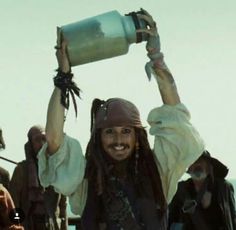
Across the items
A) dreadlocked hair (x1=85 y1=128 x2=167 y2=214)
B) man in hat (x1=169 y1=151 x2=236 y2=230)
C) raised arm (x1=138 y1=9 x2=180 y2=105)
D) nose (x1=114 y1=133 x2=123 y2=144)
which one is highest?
raised arm (x1=138 y1=9 x2=180 y2=105)

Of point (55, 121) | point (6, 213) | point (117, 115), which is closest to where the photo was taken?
point (55, 121)

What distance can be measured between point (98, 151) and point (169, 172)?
422 mm

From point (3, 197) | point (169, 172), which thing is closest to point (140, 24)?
point (169, 172)

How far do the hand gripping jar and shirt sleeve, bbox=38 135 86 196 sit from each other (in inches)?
18.7

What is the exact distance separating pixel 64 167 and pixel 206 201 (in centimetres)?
313

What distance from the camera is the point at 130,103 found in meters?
5.42

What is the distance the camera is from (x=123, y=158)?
525 cm

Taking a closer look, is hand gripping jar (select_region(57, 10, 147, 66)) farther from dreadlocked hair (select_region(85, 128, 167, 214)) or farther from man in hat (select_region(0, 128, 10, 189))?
man in hat (select_region(0, 128, 10, 189))

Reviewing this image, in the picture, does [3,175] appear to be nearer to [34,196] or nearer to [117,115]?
[34,196]

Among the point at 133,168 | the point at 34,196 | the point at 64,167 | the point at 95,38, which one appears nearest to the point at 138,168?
the point at 133,168

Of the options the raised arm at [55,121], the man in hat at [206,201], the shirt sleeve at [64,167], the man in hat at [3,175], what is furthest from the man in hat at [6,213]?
the man in hat at [3,175]

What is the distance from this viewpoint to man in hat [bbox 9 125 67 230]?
8977mm

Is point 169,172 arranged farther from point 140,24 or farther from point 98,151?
point 140,24

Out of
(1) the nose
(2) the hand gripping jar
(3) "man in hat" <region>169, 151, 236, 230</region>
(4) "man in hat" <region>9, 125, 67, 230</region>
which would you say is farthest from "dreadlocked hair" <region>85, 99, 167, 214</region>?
(4) "man in hat" <region>9, 125, 67, 230</region>
